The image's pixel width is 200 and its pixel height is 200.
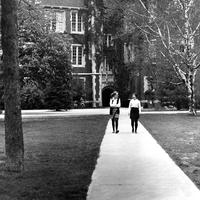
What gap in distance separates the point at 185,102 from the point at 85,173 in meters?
37.9

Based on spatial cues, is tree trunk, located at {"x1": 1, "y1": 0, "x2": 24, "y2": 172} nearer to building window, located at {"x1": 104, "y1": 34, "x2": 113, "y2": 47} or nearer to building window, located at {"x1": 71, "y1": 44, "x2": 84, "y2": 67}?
building window, located at {"x1": 71, "y1": 44, "x2": 84, "y2": 67}

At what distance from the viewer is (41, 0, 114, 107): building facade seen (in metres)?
57.3

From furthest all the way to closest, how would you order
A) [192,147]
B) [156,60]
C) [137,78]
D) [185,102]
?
[137,78]
[185,102]
[156,60]
[192,147]

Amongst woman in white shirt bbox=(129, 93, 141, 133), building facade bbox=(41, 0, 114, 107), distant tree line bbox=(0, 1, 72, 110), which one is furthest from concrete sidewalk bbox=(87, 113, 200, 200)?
building facade bbox=(41, 0, 114, 107)

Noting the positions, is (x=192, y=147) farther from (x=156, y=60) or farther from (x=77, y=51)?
(x=77, y=51)

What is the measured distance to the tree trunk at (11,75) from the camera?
1009 centimetres

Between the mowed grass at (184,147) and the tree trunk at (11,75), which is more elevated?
the tree trunk at (11,75)

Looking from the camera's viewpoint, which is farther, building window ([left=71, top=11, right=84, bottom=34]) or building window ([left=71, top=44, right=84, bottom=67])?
building window ([left=71, top=11, right=84, bottom=34])

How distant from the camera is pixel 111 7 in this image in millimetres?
38812

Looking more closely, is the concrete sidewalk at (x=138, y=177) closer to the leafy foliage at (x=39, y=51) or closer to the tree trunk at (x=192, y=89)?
the leafy foliage at (x=39, y=51)

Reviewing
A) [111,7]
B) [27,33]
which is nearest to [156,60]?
[111,7]

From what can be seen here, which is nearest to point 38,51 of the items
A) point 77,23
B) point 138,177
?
point 138,177

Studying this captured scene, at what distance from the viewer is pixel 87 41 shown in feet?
191

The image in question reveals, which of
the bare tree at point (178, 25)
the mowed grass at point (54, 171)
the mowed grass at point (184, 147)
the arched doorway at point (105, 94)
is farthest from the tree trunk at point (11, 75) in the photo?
the arched doorway at point (105, 94)
